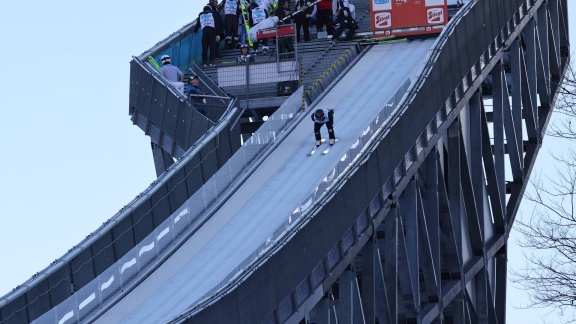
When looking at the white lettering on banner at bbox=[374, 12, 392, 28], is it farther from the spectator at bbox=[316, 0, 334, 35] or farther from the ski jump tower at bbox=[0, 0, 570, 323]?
the ski jump tower at bbox=[0, 0, 570, 323]

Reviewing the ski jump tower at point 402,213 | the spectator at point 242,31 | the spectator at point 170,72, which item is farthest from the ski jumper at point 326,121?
the spectator at point 242,31

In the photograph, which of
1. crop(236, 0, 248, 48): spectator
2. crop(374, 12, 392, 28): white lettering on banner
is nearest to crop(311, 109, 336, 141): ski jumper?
crop(374, 12, 392, 28): white lettering on banner

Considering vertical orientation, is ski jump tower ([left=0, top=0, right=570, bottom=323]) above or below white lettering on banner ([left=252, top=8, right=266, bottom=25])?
below

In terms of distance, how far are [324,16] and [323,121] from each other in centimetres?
1259

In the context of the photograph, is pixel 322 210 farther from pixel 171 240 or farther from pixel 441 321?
pixel 441 321

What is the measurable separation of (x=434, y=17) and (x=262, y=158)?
11304 mm

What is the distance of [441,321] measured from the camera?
6856cm

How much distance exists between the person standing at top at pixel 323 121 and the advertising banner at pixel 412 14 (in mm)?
9840

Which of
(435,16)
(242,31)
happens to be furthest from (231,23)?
(435,16)

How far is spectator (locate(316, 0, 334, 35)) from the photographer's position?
78188 millimetres

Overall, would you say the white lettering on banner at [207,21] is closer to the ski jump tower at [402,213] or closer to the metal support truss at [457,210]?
the ski jump tower at [402,213]

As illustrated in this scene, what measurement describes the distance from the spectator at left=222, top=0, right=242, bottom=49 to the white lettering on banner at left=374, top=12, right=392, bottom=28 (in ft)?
15.9

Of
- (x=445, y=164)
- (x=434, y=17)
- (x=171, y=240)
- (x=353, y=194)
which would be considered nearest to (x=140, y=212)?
(x=171, y=240)

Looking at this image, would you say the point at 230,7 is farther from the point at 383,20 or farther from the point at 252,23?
the point at 383,20
